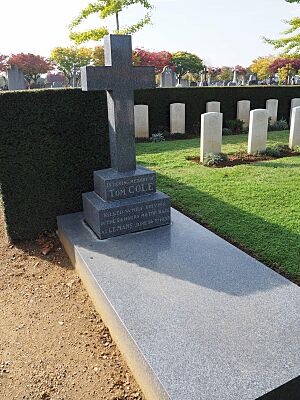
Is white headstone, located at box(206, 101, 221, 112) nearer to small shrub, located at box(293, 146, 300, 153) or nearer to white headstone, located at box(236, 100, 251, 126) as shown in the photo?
white headstone, located at box(236, 100, 251, 126)

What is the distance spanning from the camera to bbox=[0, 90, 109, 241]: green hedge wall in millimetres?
4469

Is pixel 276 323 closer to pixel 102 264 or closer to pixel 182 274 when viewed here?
pixel 182 274

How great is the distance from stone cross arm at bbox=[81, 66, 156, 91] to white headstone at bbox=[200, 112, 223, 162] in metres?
4.33

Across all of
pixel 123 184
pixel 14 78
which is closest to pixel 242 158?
pixel 123 184

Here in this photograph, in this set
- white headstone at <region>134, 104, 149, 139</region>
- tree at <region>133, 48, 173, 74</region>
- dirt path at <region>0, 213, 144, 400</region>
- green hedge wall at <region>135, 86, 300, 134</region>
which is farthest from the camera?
tree at <region>133, 48, 173, 74</region>

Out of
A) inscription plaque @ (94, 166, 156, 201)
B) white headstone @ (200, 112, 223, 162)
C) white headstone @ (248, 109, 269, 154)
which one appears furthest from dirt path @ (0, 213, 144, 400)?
white headstone @ (248, 109, 269, 154)

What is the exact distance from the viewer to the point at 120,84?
420 cm

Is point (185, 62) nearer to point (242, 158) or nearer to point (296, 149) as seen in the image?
point (296, 149)

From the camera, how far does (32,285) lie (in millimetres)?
3861

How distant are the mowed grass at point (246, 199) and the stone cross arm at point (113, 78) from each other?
6.89 feet

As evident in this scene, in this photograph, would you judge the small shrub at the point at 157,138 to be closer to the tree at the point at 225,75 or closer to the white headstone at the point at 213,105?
the white headstone at the point at 213,105

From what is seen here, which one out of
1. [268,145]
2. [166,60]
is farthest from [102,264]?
[166,60]

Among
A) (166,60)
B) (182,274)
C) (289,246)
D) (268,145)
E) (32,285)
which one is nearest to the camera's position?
(182,274)

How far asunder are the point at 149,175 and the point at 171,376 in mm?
2759
